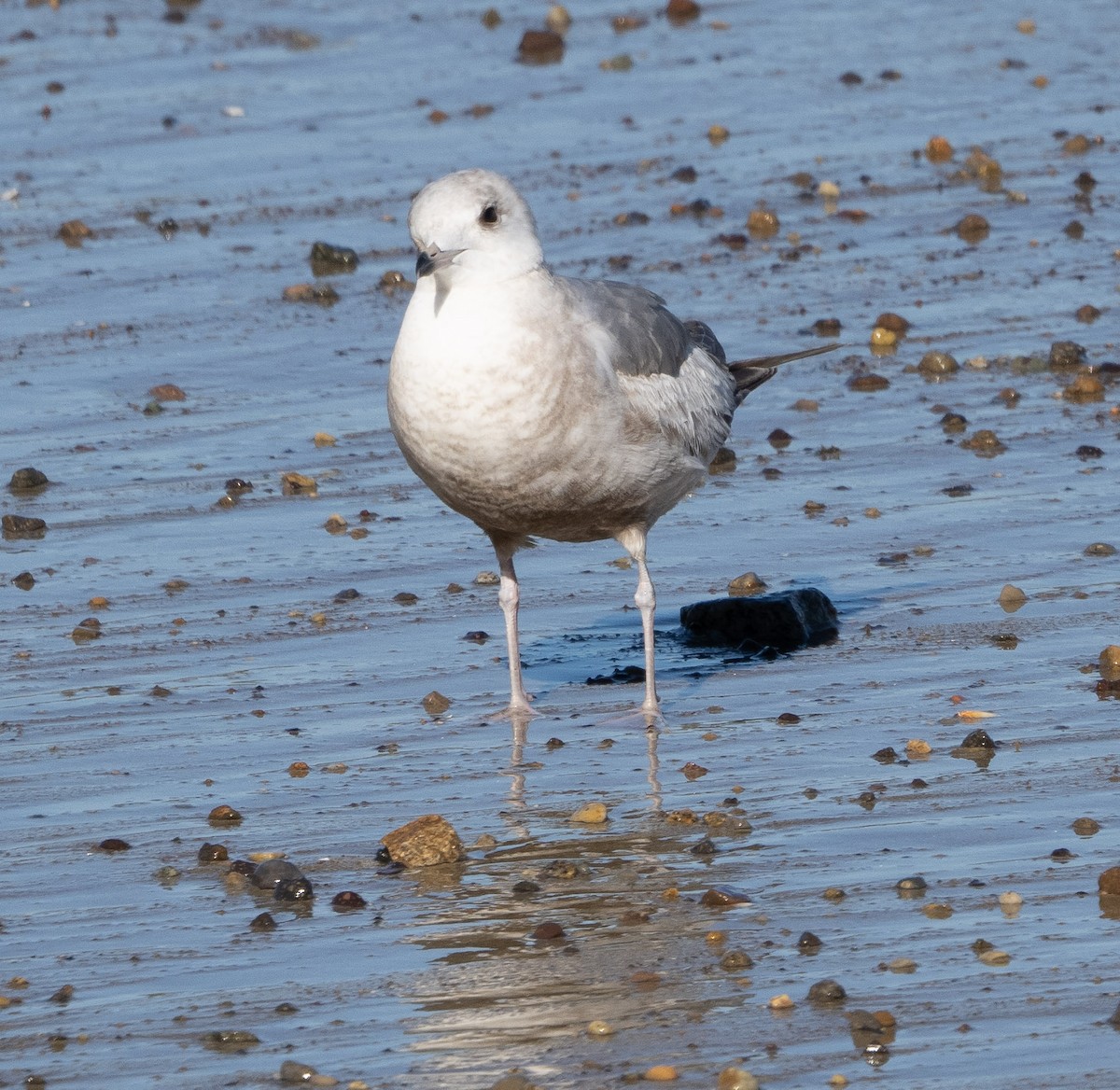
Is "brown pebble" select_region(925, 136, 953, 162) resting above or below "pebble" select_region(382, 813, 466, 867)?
above

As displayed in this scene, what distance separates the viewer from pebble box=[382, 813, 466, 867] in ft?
18.9

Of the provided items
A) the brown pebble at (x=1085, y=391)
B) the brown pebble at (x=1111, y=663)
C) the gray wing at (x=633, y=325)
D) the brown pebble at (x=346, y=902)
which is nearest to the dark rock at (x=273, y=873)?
the brown pebble at (x=346, y=902)

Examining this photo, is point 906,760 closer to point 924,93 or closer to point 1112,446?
point 1112,446

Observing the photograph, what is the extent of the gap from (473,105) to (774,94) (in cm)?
219

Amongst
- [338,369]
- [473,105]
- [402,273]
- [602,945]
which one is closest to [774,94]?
[473,105]

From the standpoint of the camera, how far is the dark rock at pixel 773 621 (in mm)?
7574

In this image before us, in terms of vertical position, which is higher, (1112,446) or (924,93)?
(924,93)

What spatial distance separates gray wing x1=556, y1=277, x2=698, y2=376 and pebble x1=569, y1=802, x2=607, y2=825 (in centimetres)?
165

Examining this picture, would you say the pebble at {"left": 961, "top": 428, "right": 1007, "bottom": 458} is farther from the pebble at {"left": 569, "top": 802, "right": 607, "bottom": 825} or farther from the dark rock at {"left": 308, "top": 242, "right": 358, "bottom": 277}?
the dark rock at {"left": 308, "top": 242, "right": 358, "bottom": 277}

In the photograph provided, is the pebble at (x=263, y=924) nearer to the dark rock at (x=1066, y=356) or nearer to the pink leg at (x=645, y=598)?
the pink leg at (x=645, y=598)

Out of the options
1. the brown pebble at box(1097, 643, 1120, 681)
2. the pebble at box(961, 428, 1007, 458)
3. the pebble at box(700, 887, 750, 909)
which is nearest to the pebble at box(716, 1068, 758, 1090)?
the pebble at box(700, 887, 750, 909)

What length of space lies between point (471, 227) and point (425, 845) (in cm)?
194

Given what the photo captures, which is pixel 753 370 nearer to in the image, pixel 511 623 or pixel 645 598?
pixel 645 598

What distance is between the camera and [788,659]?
24.7 feet
